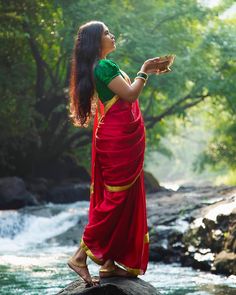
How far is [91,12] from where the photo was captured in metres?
18.3

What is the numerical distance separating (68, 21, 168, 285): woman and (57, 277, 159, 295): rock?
3.2 inches

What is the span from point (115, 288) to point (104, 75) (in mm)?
1728

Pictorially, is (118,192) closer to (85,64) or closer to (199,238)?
(85,64)

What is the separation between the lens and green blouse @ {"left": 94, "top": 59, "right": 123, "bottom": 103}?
507 cm

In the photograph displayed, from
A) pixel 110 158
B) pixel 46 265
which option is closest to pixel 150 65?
pixel 110 158

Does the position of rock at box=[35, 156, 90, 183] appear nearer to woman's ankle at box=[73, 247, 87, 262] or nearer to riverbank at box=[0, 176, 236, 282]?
riverbank at box=[0, 176, 236, 282]

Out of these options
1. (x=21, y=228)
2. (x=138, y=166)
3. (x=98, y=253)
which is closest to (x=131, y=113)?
(x=138, y=166)

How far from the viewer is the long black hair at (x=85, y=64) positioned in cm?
521

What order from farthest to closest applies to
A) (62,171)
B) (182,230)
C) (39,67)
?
1. (62,171)
2. (39,67)
3. (182,230)

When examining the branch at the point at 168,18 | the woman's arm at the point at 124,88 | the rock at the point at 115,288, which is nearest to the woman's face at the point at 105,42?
the woman's arm at the point at 124,88

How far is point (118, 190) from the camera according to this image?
17.1 ft

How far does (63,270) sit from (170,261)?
220cm

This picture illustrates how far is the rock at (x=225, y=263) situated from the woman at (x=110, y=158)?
428 cm

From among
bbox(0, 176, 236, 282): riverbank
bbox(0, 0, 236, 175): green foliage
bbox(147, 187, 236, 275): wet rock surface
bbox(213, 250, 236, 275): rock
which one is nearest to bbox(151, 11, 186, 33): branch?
bbox(0, 0, 236, 175): green foliage
